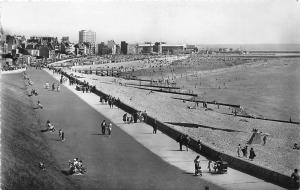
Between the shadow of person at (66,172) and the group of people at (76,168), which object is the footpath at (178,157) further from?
the shadow of person at (66,172)

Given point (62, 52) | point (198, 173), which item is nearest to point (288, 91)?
point (198, 173)

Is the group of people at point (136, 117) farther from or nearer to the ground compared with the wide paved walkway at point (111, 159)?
farther from the ground

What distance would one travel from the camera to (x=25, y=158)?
16.6 meters

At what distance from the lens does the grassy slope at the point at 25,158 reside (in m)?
13.9

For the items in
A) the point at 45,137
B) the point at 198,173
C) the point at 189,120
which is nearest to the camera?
the point at 198,173

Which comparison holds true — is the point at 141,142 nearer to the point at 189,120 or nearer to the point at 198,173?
the point at 198,173

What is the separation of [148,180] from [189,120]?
17.9 meters

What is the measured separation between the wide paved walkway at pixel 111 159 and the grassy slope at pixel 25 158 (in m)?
0.46

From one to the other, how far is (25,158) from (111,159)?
3357mm

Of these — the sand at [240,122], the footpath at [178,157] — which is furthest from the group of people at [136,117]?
the sand at [240,122]

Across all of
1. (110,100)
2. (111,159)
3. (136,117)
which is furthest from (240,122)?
(111,159)

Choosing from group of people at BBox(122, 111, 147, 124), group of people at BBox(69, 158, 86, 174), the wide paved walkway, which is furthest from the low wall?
group of people at BBox(69, 158, 86, 174)

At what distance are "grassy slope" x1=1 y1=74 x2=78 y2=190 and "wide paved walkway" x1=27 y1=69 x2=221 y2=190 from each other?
0.46 meters

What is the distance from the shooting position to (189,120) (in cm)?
3262
